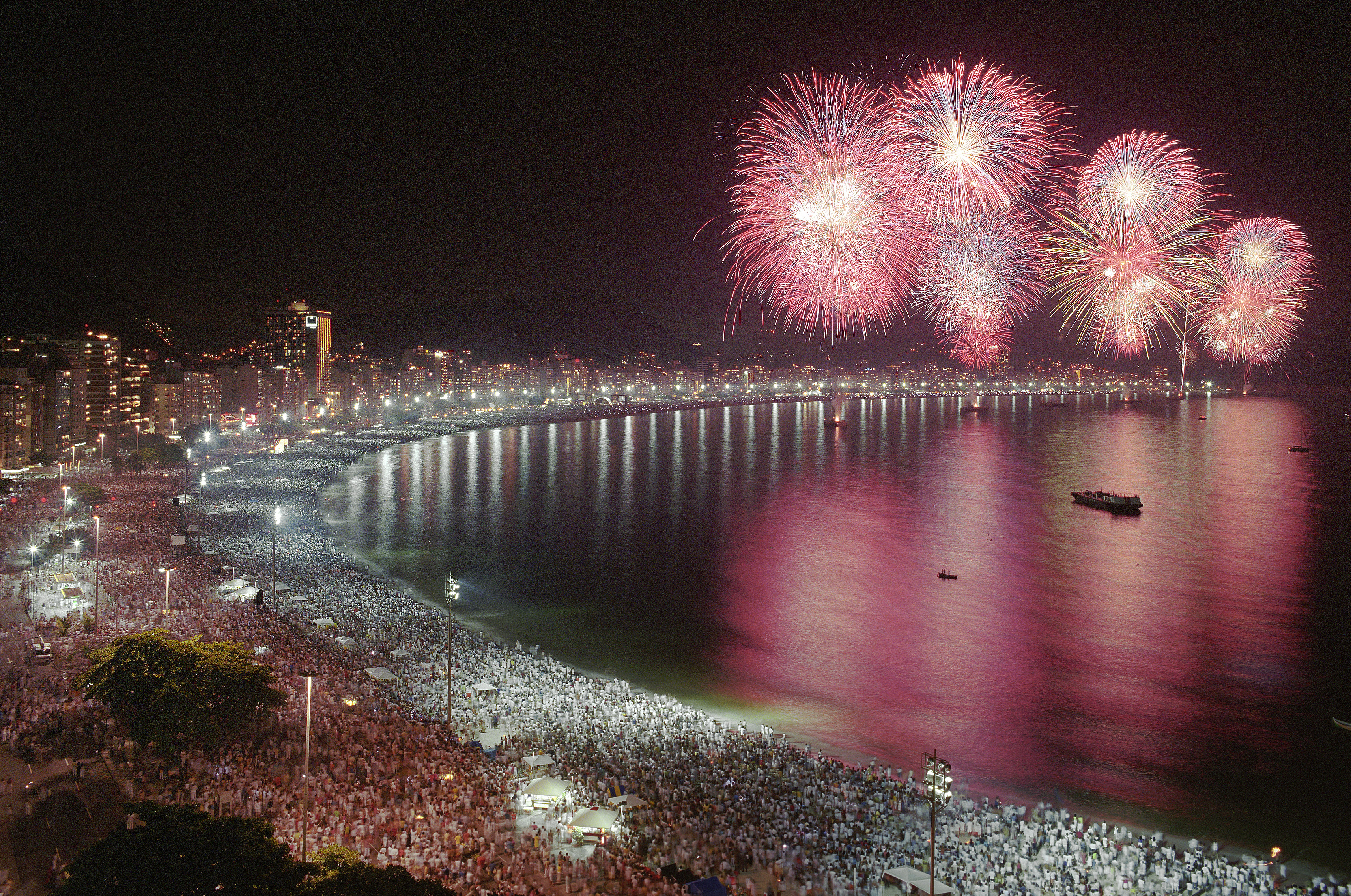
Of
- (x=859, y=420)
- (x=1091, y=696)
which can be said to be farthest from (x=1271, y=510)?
(x=859, y=420)

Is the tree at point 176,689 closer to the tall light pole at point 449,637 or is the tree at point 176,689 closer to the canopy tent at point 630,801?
the tall light pole at point 449,637

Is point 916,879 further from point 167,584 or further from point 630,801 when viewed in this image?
point 167,584

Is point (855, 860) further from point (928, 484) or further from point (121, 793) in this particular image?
point (928, 484)

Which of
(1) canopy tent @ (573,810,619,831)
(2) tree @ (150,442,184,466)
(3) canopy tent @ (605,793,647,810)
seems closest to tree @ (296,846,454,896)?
(1) canopy tent @ (573,810,619,831)

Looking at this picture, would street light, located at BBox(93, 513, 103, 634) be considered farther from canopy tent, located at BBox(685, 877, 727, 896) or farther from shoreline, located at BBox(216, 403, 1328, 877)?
canopy tent, located at BBox(685, 877, 727, 896)

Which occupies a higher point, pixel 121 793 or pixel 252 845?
pixel 252 845

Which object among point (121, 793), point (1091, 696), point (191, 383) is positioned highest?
point (191, 383)

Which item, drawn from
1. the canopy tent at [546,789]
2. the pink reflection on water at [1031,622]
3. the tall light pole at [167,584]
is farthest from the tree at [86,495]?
the canopy tent at [546,789]
